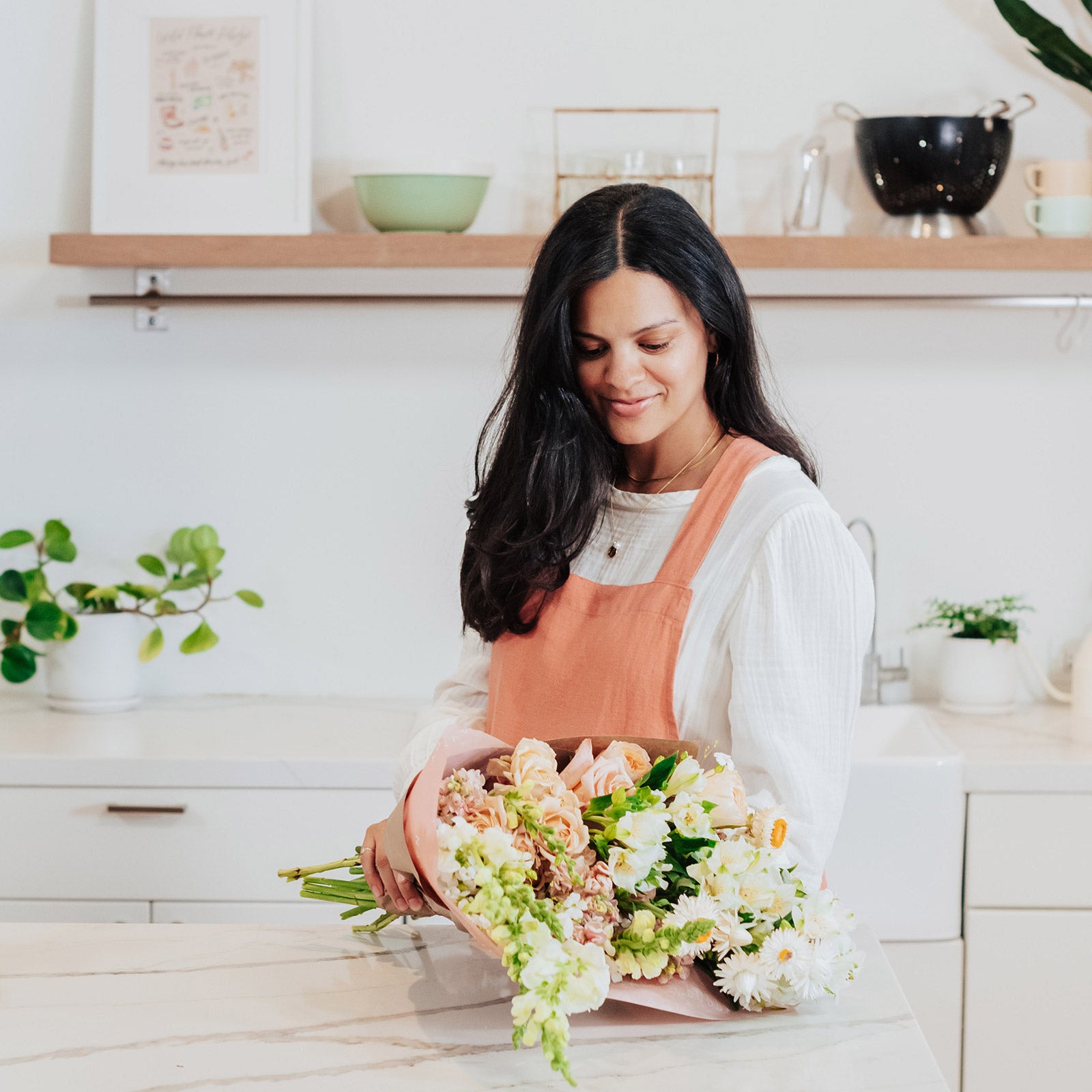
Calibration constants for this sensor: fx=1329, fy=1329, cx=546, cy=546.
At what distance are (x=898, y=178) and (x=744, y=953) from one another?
166 centimetres

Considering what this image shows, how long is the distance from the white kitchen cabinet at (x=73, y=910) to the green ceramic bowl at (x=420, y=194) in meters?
1.16

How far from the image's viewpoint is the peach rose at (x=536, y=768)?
33.9 inches

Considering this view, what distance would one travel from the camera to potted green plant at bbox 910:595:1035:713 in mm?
2311

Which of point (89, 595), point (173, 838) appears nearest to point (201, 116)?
point (89, 595)

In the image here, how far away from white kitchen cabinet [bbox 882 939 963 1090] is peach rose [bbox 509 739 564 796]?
4.20 feet

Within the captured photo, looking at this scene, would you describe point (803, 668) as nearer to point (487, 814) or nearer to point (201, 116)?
point (487, 814)

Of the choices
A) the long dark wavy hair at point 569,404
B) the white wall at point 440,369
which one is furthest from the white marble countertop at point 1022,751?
the long dark wavy hair at point 569,404

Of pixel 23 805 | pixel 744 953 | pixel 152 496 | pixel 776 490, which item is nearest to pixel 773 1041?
pixel 744 953

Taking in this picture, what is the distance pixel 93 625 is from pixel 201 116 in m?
0.90

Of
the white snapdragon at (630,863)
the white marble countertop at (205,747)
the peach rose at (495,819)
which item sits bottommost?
the white marble countertop at (205,747)

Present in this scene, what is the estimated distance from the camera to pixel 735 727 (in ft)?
3.72

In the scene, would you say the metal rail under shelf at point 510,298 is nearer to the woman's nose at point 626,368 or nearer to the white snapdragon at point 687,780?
the woman's nose at point 626,368

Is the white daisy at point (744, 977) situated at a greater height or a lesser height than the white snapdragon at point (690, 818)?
lesser

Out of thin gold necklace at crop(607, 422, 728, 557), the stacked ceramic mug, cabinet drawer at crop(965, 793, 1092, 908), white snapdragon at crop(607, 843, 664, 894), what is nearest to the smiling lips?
thin gold necklace at crop(607, 422, 728, 557)
